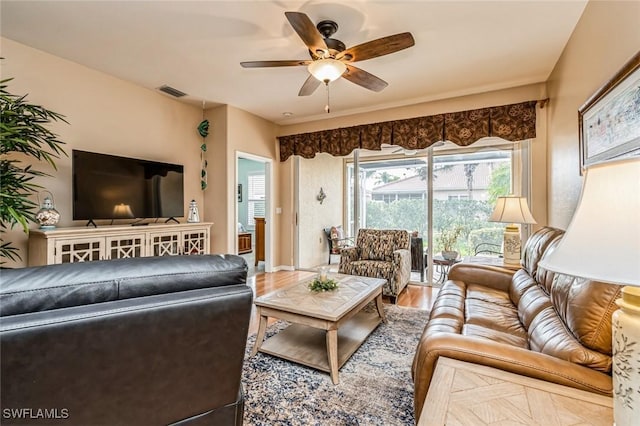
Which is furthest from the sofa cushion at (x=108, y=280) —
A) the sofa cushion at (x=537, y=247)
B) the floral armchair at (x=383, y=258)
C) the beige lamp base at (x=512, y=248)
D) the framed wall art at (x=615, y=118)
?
the beige lamp base at (x=512, y=248)

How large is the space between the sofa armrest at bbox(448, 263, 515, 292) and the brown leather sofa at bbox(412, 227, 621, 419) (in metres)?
0.39

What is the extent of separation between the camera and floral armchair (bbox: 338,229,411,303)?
→ 11.7ft

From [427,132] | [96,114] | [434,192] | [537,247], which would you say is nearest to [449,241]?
[434,192]

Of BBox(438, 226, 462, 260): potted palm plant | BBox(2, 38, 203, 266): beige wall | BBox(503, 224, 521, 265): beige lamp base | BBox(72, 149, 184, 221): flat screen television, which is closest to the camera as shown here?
BBox(2, 38, 203, 266): beige wall

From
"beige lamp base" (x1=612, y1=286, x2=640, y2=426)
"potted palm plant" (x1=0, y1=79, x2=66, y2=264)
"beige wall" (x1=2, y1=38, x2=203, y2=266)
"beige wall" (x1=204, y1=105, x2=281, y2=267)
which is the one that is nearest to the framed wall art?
"beige lamp base" (x1=612, y1=286, x2=640, y2=426)

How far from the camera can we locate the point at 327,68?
2.36m

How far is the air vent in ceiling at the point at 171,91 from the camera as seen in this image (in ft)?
12.4

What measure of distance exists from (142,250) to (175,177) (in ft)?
3.67

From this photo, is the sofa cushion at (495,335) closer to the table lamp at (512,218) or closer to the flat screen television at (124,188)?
the table lamp at (512,218)

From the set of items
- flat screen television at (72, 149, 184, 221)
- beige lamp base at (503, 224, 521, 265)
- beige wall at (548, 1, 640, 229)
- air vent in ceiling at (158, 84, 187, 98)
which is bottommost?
beige lamp base at (503, 224, 521, 265)

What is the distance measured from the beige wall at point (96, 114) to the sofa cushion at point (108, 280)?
9.75ft

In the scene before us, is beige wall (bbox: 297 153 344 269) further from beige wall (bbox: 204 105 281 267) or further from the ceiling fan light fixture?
the ceiling fan light fixture

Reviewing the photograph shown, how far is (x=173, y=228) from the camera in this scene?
146 inches

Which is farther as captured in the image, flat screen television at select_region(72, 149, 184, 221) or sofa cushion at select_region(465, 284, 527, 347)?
flat screen television at select_region(72, 149, 184, 221)
